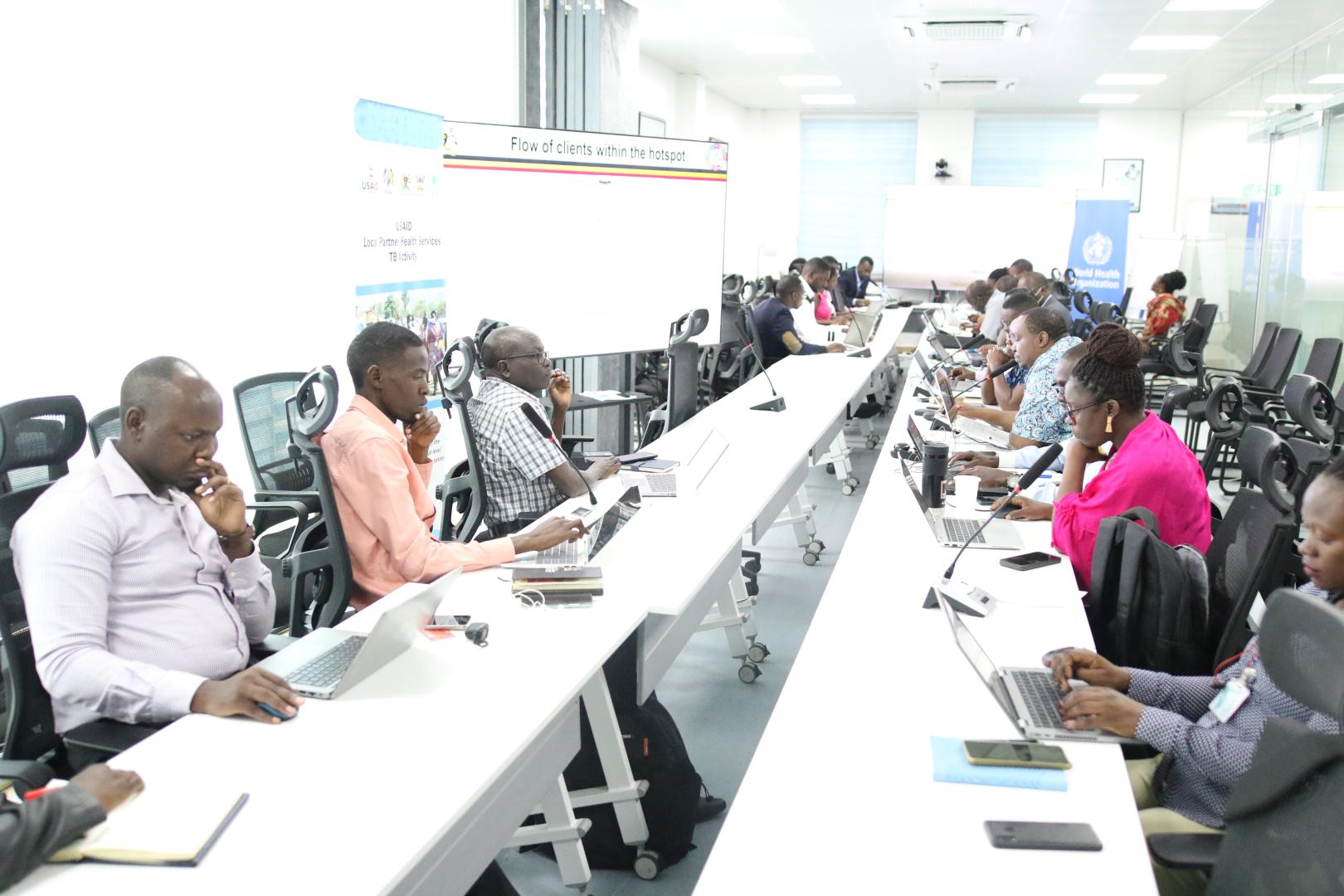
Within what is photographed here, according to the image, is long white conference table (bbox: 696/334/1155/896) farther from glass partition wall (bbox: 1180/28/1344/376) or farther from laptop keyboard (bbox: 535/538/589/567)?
glass partition wall (bbox: 1180/28/1344/376)

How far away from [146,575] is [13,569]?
0.27 metres

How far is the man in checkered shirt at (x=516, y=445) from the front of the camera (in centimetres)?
311

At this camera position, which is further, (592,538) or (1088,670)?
(592,538)

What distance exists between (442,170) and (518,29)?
58.8 inches

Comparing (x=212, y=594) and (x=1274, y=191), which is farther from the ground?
(x=1274, y=191)

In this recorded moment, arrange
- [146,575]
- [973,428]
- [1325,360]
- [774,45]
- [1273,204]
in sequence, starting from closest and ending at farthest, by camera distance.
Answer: [146,575], [973,428], [1325,360], [1273,204], [774,45]

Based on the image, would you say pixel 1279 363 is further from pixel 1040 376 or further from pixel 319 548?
pixel 319 548

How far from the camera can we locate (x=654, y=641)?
2414mm

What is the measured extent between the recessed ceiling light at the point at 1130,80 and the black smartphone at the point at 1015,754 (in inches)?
463

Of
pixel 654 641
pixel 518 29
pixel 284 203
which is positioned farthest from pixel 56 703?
pixel 518 29

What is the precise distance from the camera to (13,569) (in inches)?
74.0

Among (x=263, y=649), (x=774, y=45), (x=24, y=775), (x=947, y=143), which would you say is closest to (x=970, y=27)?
(x=774, y=45)

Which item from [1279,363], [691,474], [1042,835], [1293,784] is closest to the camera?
[1293,784]

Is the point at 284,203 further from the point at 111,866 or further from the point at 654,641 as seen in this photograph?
the point at 111,866
